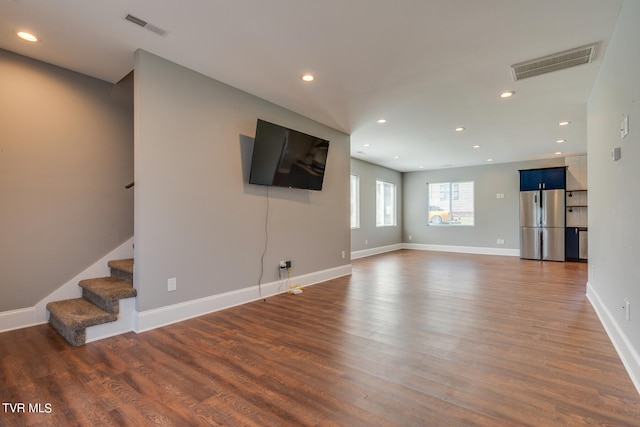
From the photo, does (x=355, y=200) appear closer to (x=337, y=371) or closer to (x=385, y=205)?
(x=385, y=205)

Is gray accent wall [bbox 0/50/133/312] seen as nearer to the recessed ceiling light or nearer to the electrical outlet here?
the recessed ceiling light

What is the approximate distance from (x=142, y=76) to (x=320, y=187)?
270cm

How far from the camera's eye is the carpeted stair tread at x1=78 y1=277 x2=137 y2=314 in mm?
2768

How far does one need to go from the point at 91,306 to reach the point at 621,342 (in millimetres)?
4507

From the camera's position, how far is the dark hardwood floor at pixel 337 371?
1.66 m

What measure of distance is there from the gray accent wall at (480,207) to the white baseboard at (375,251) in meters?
0.76

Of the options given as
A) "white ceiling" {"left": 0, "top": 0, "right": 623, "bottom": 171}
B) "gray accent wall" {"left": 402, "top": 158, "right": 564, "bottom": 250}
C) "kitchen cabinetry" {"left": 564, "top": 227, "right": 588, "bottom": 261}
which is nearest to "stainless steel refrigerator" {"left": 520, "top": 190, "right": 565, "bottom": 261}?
"kitchen cabinetry" {"left": 564, "top": 227, "right": 588, "bottom": 261}

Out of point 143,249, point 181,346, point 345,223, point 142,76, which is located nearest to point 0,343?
point 143,249

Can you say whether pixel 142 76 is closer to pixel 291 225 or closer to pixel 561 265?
pixel 291 225

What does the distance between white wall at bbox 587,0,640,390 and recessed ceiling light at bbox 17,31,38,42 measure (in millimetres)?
4486

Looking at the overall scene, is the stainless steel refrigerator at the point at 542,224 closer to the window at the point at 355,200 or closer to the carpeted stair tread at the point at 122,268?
the window at the point at 355,200

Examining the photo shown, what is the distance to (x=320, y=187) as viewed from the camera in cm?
482

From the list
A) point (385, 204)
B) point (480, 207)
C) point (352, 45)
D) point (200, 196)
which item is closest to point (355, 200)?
point (385, 204)

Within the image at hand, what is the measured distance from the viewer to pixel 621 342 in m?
2.32
